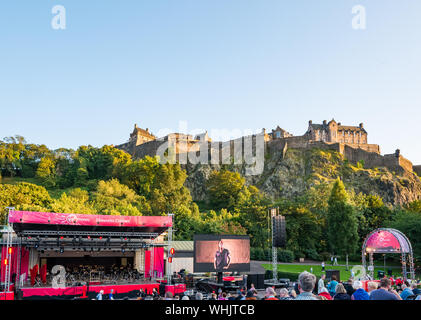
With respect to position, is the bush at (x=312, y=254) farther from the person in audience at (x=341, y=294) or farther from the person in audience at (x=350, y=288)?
the person in audience at (x=341, y=294)

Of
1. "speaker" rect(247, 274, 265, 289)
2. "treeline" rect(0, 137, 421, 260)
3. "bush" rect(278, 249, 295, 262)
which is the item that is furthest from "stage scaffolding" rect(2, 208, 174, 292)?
"bush" rect(278, 249, 295, 262)

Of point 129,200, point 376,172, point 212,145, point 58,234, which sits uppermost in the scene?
point 212,145

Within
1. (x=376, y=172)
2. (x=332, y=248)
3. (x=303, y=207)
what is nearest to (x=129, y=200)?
(x=303, y=207)

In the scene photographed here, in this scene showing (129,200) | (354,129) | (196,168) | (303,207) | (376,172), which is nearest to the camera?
(303,207)

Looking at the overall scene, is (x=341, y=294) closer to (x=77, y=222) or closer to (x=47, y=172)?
(x=77, y=222)

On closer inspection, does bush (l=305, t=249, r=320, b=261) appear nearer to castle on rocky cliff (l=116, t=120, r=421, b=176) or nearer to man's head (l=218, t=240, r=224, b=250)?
man's head (l=218, t=240, r=224, b=250)

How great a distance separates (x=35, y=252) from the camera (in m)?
21.1

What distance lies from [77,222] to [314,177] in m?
53.2

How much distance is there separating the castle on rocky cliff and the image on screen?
177 feet

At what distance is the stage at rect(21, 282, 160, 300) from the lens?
677 inches

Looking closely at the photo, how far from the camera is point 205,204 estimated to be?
6838 cm
